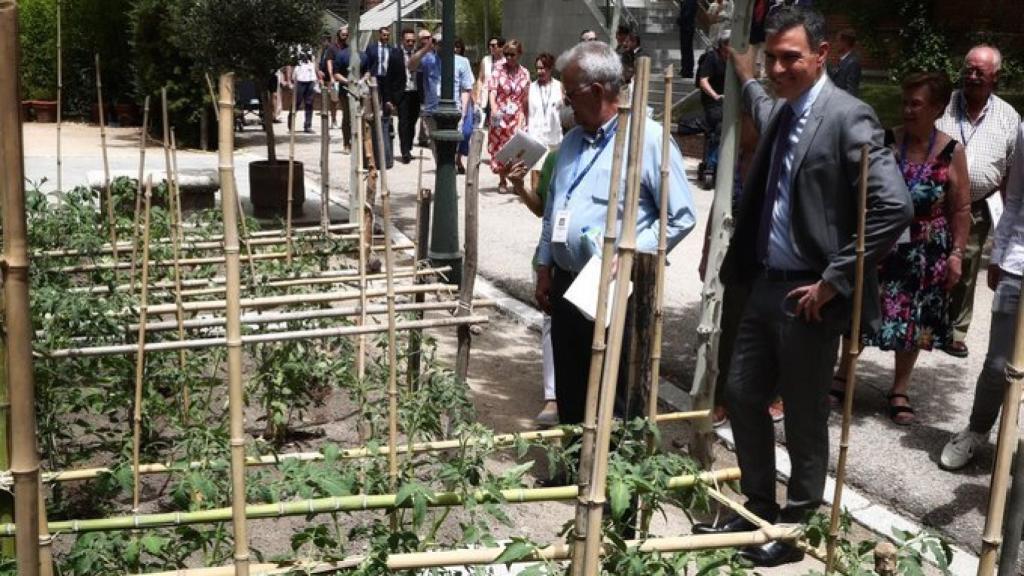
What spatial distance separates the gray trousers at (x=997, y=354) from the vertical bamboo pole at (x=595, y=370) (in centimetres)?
258

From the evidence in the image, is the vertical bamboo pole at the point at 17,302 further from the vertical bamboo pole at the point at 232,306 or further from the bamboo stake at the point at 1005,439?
the bamboo stake at the point at 1005,439

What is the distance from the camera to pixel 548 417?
5.23m

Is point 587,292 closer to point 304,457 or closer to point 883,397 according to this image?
point 304,457

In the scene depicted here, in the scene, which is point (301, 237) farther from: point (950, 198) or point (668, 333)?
point (950, 198)

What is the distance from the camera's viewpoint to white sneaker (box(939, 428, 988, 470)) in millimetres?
4609

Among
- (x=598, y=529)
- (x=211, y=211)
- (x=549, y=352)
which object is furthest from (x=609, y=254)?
(x=211, y=211)

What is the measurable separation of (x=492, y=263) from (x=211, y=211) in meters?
2.74

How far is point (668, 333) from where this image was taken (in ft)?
22.4

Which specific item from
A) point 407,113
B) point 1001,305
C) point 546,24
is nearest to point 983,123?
point 1001,305

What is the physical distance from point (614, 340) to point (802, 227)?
1.54m

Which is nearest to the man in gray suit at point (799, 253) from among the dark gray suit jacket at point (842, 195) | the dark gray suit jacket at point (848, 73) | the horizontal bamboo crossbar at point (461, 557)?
the dark gray suit jacket at point (842, 195)

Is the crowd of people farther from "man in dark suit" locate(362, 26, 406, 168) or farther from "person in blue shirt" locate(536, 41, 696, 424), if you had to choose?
"man in dark suit" locate(362, 26, 406, 168)

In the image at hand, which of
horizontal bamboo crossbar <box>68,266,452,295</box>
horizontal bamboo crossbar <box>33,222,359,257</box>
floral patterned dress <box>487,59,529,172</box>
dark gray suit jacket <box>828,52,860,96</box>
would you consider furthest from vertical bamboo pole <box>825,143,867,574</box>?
floral patterned dress <box>487,59,529,172</box>

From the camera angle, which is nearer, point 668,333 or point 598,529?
point 598,529
